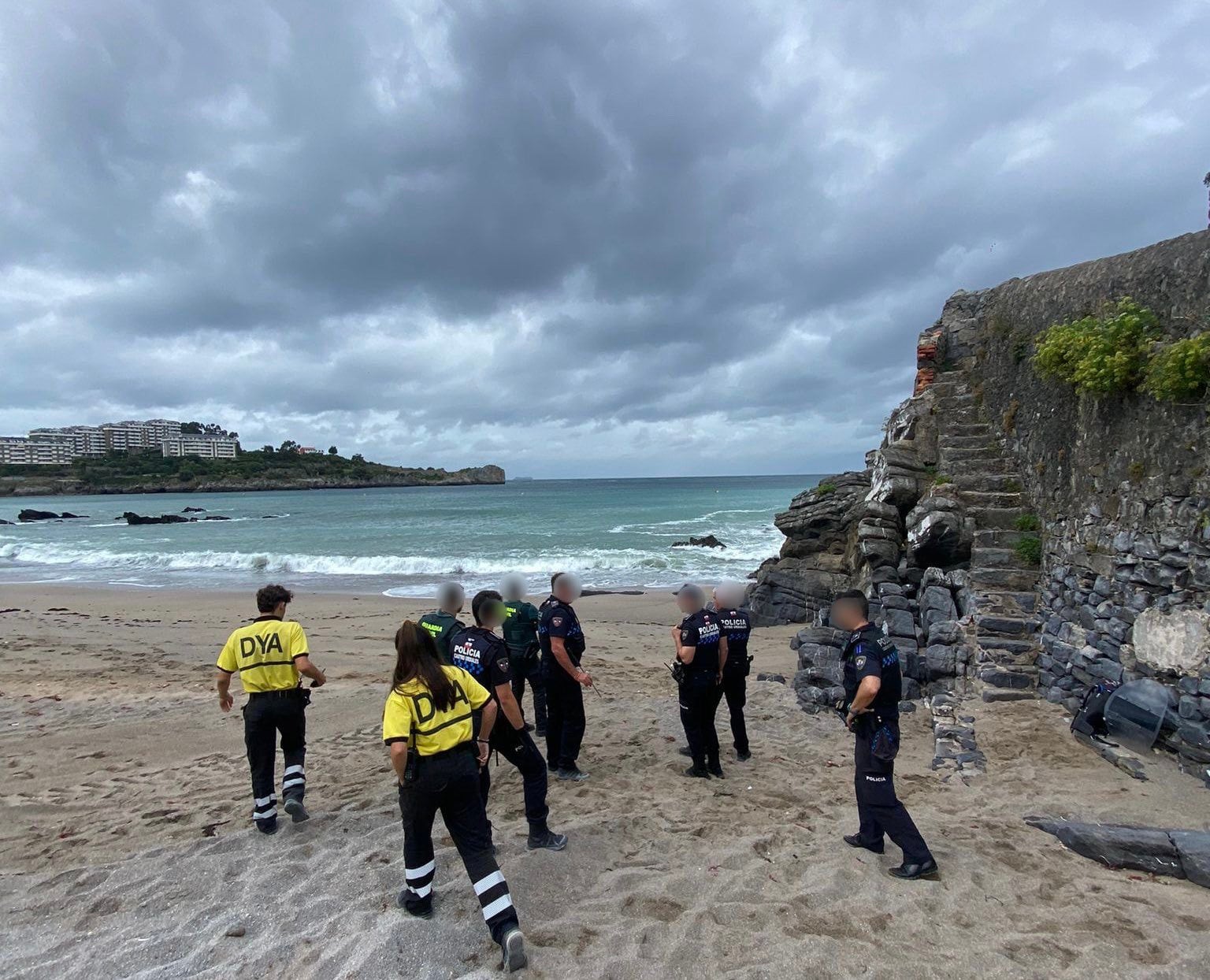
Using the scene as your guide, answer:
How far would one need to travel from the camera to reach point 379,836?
451 cm

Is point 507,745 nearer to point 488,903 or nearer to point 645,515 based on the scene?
point 488,903

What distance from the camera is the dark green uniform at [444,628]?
4.94m

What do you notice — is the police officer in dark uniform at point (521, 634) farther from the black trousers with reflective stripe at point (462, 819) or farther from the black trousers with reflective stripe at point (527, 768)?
the black trousers with reflective stripe at point (462, 819)

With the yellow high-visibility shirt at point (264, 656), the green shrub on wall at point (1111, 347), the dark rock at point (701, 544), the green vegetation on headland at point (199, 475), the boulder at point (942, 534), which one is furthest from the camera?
the green vegetation on headland at point (199, 475)

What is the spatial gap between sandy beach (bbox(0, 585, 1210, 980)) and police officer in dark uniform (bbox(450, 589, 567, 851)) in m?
0.19

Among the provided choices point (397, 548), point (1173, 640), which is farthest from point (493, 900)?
point (397, 548)

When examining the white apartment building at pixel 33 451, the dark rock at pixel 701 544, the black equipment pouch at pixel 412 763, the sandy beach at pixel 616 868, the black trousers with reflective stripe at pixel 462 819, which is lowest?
the dark rock at pixel 701 544

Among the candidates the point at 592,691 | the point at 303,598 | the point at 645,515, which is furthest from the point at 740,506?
the point at 592,691

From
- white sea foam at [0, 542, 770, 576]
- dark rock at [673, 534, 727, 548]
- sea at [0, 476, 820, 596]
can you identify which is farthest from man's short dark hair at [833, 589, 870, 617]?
dark rock at [673, 534, 727, 548]

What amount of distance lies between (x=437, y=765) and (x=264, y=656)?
1.97 meters

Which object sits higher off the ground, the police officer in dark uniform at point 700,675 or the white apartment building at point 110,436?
the white apartment building at point 110,436

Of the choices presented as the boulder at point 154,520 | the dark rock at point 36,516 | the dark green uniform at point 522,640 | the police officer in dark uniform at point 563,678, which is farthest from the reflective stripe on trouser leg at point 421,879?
the dark rock at point 36,516

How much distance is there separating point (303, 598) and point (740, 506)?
4924 centimetres

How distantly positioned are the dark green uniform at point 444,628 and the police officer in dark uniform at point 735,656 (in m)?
2.27
